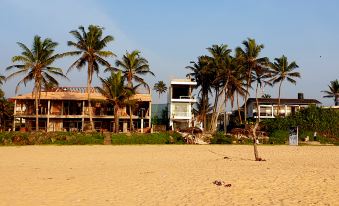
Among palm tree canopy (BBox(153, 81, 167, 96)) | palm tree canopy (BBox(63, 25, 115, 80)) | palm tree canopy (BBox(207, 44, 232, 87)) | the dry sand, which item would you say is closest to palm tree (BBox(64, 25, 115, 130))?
palm tree canopy (BBox(63, 25, 115, 80))

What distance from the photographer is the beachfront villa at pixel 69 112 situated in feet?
152

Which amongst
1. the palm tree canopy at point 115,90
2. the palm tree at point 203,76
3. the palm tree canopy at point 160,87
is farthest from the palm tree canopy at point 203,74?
the palm tree canopy at point 160,87

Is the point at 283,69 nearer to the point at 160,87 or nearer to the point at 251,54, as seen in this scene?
the point at 251,54

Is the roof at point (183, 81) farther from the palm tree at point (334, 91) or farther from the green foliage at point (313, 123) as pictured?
the palm tree at point (334, 91)

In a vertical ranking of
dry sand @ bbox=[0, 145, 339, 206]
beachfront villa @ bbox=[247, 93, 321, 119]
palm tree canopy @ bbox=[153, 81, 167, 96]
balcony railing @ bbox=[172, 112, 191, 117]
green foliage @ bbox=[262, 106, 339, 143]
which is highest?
palm tree canopy @ bbox=[153, 81, 167, 96]

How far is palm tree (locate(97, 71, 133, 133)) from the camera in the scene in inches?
1594

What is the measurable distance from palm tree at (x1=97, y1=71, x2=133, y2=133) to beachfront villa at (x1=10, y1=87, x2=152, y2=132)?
5275mm

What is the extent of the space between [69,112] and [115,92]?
10.1 metres

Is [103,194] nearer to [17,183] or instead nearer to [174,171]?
[17,183]

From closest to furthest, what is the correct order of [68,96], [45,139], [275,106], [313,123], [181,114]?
[45,139] → [313,123] → [68,96] → [181,114] → [275,106]

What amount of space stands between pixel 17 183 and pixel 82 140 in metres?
22.4

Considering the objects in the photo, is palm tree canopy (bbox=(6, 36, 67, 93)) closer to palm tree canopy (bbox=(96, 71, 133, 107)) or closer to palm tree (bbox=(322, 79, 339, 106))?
palm tree canopy (bbox=(96, 71, 133, 107))

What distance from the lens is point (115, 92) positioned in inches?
1592

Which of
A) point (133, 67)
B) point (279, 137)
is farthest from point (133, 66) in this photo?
point (279, 137)
